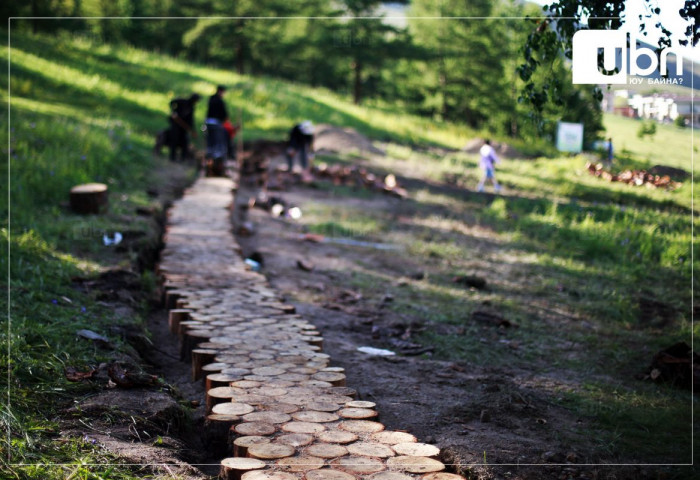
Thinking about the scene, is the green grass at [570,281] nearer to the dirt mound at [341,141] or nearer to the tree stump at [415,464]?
the tree stump at [415,464]

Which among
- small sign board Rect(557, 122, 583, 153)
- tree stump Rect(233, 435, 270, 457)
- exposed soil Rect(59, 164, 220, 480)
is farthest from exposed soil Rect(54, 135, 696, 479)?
small sign board Rect(557, 122, 583, 153)

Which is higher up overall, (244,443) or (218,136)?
(218,136)

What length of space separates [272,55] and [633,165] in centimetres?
→ 3558

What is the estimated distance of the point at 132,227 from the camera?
317 inches

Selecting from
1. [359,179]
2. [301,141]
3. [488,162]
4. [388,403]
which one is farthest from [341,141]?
[388,403]

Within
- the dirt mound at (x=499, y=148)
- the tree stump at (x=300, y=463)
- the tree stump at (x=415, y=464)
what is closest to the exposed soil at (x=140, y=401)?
the tree stump at (x=300, y=463)

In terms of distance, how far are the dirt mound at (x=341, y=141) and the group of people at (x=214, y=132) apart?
389 centimetres

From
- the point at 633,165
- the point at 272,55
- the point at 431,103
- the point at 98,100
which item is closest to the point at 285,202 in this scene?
the point at 633,165

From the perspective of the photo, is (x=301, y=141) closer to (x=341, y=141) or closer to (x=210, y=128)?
(x=210, y=128)

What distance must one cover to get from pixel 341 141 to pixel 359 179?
538 centimetres

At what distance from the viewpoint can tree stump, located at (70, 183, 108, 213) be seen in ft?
26.8

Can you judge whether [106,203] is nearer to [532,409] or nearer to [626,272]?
[532,409]

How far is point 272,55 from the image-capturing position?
40281mm

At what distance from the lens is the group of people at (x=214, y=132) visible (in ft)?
45.0
